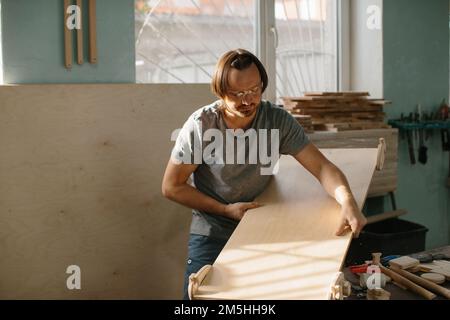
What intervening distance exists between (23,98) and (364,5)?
257 centimetres

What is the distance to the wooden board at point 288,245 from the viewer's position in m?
1.67

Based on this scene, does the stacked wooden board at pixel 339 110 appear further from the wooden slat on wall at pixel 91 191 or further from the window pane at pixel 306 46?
the wooden slat on wall at pixel 91 191

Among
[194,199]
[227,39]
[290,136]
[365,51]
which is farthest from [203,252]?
[365,51]

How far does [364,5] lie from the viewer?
419cm

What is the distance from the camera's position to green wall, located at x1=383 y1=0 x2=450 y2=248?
4180 millimetres

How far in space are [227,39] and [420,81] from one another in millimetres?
1555

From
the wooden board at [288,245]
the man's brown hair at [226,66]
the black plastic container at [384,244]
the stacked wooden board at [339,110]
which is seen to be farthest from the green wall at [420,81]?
the man's brown hair at [226,66]

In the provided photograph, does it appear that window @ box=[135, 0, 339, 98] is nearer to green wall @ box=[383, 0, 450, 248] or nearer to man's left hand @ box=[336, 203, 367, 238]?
green wall @ box=[383, 0, 450, 248]

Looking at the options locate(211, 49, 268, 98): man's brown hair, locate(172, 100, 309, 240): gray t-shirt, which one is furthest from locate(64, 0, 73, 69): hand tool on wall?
locate(211, 49, 268, 98): man's brown hair

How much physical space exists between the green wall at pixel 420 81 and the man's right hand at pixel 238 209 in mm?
2286

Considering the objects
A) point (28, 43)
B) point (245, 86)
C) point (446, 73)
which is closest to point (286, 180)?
point (245, 86)

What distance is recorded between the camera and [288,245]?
1.91 m
